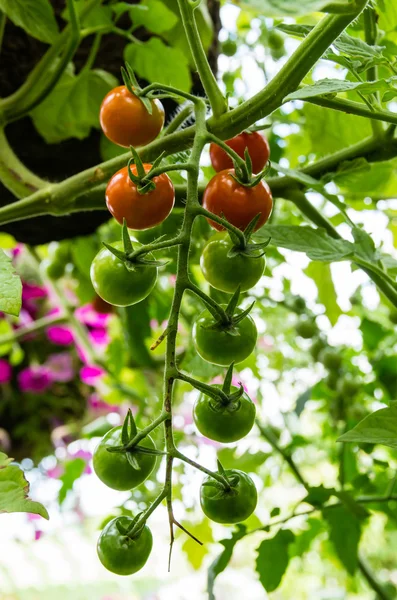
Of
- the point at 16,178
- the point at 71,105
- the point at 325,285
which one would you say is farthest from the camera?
the point at 325,285

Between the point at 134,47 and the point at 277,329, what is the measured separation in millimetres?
738

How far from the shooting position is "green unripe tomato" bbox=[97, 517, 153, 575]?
12.9 inches

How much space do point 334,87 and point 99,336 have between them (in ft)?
3.80

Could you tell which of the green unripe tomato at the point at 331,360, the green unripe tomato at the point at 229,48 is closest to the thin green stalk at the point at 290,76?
the green unripe tomato at the point at 331,360

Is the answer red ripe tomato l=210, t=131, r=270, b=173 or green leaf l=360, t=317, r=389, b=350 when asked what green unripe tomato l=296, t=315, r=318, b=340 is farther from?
red ripe tomato l=210, t=131, r=270, b=173

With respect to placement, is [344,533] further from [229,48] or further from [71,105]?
[229,48]

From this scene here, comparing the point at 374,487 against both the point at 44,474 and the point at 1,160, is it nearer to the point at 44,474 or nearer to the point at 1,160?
the point at 1,160

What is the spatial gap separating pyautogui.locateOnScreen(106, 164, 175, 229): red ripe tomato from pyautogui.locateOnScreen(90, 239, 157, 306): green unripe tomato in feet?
0.09

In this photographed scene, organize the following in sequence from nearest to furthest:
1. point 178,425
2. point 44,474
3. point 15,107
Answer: point 15,107, point 178,425, point 44,474

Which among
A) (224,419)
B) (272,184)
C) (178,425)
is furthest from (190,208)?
(178,425)

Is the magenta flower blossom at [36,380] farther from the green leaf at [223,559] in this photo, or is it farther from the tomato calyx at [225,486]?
the tomato calyx at [225,486]

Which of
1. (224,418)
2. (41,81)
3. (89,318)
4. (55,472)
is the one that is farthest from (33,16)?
(55,472)

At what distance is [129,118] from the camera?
1.35ft

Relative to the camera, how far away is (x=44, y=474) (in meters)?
1.72
